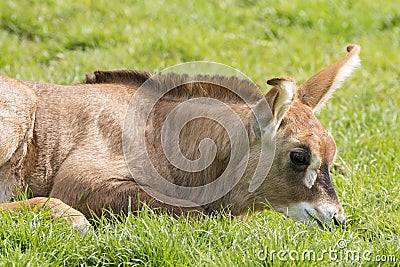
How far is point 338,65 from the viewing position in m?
6.55

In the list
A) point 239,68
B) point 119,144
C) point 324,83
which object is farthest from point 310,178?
point 239,68

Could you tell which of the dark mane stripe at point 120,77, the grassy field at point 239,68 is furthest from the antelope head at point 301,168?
the dark mane stripe at point 120,77

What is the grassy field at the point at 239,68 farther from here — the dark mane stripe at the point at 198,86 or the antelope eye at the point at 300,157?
the dark mane stripe at the point at 198,86

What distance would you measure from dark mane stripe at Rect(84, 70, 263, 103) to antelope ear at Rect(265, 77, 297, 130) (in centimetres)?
54

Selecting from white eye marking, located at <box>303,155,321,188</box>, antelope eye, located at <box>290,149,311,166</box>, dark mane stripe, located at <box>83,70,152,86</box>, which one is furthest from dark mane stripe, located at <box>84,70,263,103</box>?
white eye marking, located at <box>303,155,321,188</box>

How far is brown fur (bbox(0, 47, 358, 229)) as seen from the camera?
5906mm

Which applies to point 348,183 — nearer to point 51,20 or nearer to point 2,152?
point 2,152

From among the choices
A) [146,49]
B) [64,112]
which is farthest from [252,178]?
[146,49]

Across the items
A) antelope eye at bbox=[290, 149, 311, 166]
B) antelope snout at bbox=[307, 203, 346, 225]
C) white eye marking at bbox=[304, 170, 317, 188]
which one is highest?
antelope eye at bbox=[290, 149, 311, 166]

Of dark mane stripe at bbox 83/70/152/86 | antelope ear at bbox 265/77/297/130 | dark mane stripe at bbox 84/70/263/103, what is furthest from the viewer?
dark mane stripe at bbox 83/70/152/86

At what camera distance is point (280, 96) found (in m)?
5.67

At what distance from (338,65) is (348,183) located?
1156mm

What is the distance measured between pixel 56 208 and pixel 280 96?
1.87 meters

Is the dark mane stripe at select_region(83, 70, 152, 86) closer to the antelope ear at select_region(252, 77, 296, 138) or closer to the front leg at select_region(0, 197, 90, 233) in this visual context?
the antelope ear at select_region(252, 77, 296, 138)
